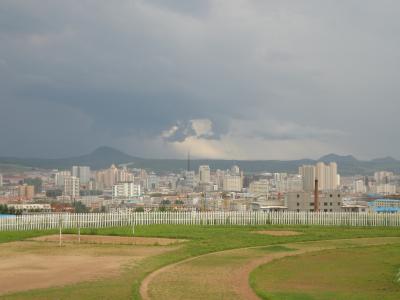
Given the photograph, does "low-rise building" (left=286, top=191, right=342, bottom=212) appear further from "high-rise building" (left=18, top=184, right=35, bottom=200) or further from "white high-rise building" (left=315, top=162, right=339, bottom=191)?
"white high-rise building" (left=315, top=162, right=339, bottom=191)

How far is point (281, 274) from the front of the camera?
17.9 metres

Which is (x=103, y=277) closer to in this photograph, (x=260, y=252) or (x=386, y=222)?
(x=260, y=252)

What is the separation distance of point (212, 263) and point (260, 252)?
372cm

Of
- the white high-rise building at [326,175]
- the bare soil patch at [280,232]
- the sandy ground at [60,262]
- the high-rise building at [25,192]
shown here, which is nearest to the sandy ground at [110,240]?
the sandy ground at [60,262]

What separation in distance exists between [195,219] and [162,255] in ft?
60.8

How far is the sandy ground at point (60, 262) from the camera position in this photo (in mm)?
16844

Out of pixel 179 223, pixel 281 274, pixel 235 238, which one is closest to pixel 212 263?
pixel 281 274

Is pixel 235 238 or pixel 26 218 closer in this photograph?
pixel 235 238

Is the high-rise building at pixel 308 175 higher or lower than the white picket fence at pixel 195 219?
higher

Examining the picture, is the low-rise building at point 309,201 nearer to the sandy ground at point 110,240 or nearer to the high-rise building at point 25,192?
the sandy ground at point 110,240

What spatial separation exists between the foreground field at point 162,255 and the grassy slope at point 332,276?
30.3 inches

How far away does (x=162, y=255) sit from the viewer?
2205 cm

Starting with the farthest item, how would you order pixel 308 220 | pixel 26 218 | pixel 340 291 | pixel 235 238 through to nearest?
pixel 308 220
pixel 26 218
pixel 235 238
pixel 340 291

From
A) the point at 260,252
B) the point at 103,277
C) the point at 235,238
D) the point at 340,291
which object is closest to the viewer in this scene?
the point at 340,291
